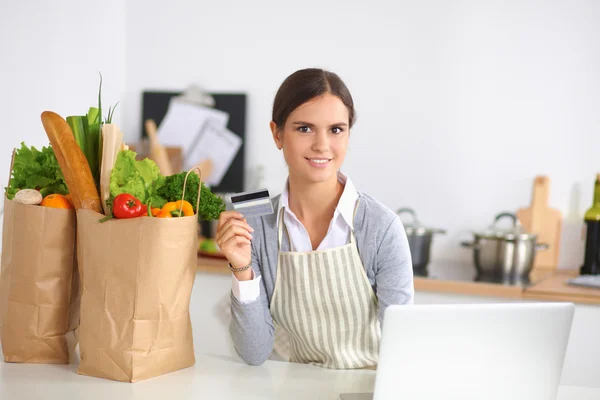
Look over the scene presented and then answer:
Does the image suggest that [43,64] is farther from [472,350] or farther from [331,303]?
[472,350]

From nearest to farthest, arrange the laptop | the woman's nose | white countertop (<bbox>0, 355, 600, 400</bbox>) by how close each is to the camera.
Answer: the laptop < white countertop (<bbox>0, 355, 600, 400</bbox>) < the woman's nose

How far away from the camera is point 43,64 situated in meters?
2.32

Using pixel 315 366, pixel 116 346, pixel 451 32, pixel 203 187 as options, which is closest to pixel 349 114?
pixel 203 187

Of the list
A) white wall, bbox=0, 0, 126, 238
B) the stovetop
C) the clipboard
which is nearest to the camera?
white wall, bbox=0, 0, 126, 238

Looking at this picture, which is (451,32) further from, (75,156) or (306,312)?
(75,156)

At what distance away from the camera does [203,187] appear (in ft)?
4.54

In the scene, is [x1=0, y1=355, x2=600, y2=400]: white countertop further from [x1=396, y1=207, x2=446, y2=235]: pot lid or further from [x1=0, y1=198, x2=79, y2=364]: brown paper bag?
[x1=396, y1=207, x2=446, y2=235]: pot lid

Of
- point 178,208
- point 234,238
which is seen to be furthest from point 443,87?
point 178,208

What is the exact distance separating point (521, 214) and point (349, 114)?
1.61 metres

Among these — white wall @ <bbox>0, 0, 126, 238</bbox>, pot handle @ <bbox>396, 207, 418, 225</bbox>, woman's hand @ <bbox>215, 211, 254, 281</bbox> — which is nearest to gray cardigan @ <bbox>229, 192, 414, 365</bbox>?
woman's hand @ <bbox>215, 211, 254, 281</bbox>

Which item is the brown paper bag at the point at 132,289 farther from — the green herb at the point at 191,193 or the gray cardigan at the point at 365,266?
the gray cardigan at the point at 365,266

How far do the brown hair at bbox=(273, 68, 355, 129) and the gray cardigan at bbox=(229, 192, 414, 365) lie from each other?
0.23 m

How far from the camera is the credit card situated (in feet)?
4.44

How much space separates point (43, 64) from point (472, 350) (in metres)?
1.77
